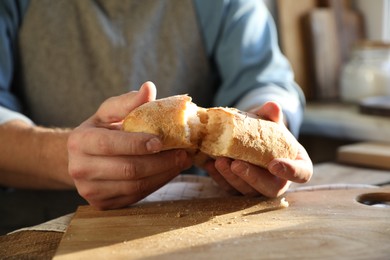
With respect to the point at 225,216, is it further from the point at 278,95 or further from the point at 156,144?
the point at 278,95

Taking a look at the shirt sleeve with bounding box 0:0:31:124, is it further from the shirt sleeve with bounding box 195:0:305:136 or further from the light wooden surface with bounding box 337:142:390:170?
the light wooden surface with bounding box 337:142:390:170

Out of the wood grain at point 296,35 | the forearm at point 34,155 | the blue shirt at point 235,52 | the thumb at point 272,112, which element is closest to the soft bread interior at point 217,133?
the thumb at point 272,112

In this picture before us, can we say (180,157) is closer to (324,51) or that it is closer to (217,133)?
(217,133)

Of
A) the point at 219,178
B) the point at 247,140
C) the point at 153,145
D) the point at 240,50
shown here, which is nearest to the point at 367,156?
the point at 240,50

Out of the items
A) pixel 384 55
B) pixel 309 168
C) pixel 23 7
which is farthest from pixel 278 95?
pixel 384 55

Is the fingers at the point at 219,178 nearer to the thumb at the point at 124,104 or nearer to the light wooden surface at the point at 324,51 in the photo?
the thumb at the point at 124,104

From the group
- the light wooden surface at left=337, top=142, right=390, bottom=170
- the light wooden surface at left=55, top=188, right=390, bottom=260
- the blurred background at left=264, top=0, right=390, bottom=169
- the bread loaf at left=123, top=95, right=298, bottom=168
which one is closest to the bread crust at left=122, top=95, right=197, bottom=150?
the bread loaf at left=123, top=95, right=298, bottom=168
